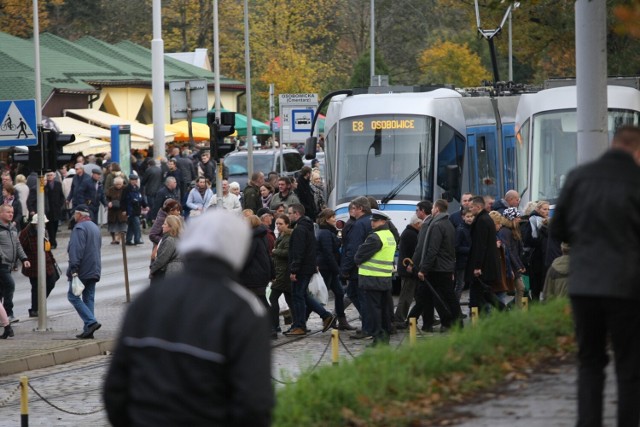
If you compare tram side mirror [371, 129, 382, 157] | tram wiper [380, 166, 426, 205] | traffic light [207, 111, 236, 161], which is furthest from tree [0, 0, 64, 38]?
tram wiper [380, 166, 426, 205]

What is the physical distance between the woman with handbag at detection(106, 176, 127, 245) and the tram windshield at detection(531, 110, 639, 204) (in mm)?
10406

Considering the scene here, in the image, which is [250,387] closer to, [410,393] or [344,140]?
[410,393]

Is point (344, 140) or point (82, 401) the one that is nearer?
point (82, 401)

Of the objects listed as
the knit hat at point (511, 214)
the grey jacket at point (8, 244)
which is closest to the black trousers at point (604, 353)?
the knit hat at point (511, 214)

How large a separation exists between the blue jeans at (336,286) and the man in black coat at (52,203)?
13373 mm

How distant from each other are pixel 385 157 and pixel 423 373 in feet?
46.0

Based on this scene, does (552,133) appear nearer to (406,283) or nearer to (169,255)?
(406,283)

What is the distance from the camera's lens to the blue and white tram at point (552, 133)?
23.5 meters

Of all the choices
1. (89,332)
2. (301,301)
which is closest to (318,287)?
(301,301)

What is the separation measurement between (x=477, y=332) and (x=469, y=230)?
6845mm

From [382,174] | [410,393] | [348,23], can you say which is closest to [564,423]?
[410,393]

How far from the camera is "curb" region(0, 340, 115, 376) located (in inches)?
626

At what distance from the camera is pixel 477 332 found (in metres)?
11.9

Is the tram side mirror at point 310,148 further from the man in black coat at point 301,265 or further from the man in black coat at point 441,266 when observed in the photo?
the man in black coat at point 441,266
